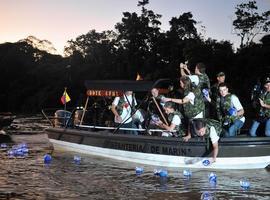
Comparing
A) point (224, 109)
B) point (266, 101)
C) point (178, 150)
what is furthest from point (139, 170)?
point (266, 101)

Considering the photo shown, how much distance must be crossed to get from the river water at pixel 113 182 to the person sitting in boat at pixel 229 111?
101cm

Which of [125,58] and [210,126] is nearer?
[210,126]

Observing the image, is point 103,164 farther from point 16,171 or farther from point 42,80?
point 42,80

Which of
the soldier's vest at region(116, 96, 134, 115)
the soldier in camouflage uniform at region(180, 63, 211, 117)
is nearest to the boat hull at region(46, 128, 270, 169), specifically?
the soldier's vest at region(116, 96, 134, 115)

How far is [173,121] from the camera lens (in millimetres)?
11695

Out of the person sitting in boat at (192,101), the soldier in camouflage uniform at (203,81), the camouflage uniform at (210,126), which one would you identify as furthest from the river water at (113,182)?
the soldier in camouflage uniform at (203,81)

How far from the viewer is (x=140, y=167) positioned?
39.9 feet

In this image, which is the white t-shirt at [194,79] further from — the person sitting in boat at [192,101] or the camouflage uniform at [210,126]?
the camouflage uniform at [210,126]

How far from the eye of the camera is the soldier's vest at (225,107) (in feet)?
37.6

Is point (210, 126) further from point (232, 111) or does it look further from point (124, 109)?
point (124, 109)

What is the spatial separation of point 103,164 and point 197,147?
266 centimetres

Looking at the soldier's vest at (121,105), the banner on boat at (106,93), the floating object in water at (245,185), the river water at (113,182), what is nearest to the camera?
the river water at (113,182)

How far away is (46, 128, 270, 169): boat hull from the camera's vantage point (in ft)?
36.7

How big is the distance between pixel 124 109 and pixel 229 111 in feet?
10.3
